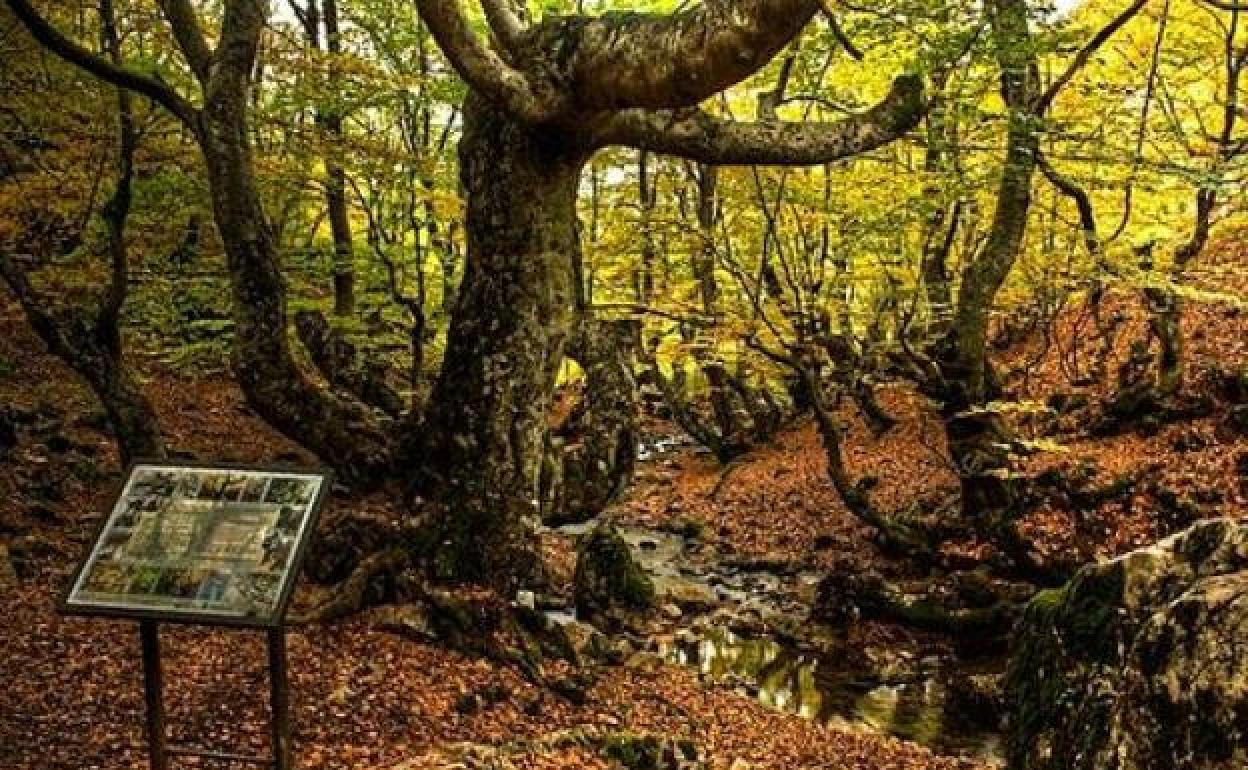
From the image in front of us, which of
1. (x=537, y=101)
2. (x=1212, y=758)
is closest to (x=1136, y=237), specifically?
(x=537, y=101)

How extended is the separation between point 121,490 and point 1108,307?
1970cm

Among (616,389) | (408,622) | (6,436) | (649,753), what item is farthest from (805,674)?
(6,436)

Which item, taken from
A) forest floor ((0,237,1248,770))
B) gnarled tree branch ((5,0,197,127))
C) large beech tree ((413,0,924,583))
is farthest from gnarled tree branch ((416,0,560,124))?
forest floor ((0,237,1248,770))

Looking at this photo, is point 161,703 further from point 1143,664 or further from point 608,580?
point 608,580

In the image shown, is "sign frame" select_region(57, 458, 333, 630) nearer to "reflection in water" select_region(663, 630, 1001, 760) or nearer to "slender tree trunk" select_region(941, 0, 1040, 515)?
"reflection in water" select_region(663, 630, 1001, 760)

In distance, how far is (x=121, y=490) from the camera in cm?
445

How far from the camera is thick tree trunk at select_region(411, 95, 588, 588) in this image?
7.45m

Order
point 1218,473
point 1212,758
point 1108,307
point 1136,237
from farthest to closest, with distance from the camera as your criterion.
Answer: point 1108,307
point 1136,237
point 1218,473
point 1212,758

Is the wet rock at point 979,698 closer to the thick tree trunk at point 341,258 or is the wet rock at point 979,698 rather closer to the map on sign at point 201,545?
the map on sign at point 201,545

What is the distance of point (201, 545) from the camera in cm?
422

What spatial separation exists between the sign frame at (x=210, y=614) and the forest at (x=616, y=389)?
4 cm

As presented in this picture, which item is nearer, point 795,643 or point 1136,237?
point 795,643

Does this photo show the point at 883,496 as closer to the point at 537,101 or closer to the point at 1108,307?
the point at 1108,307

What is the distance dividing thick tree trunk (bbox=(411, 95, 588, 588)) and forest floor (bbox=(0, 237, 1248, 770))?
71 cm
